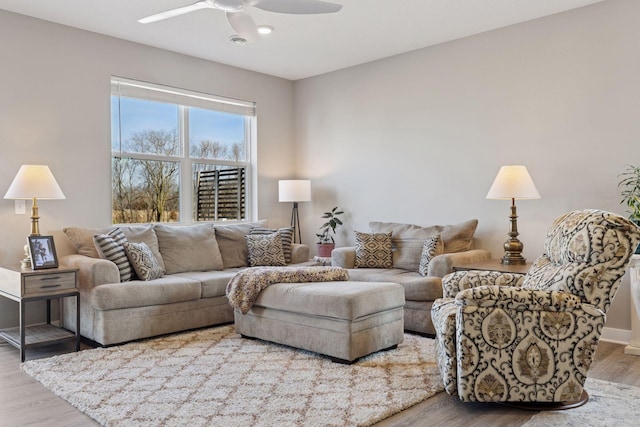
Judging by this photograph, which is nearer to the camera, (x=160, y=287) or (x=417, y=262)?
(x=160, y=287)

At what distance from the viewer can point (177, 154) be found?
18.2ft

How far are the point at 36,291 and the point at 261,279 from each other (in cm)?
157

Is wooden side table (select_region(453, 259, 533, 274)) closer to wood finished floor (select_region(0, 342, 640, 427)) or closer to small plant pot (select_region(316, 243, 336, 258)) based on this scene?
wood finished floor (select_region(0, 342, 640, 427))

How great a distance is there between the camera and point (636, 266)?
3.69 m

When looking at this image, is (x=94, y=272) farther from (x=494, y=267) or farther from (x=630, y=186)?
(x=630, y=186)

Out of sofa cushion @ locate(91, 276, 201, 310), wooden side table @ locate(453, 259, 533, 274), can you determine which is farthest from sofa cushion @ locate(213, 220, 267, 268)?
wooden side table @ locate(453, 259, 533, 274)

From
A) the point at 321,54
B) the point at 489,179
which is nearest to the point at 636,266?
the point at 489,179

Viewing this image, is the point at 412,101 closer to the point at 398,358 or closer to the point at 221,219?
the point at 221,219

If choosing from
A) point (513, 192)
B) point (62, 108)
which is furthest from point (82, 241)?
point (513, 192)

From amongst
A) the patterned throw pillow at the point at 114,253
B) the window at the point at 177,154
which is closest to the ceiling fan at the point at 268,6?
the patterned throw pillow at the point at 114,253

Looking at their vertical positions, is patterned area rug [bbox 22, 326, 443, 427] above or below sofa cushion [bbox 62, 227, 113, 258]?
below

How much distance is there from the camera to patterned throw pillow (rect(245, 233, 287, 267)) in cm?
523

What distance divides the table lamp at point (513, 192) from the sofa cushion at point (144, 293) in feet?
8.48

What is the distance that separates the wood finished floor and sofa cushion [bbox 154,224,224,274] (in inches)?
67.4
